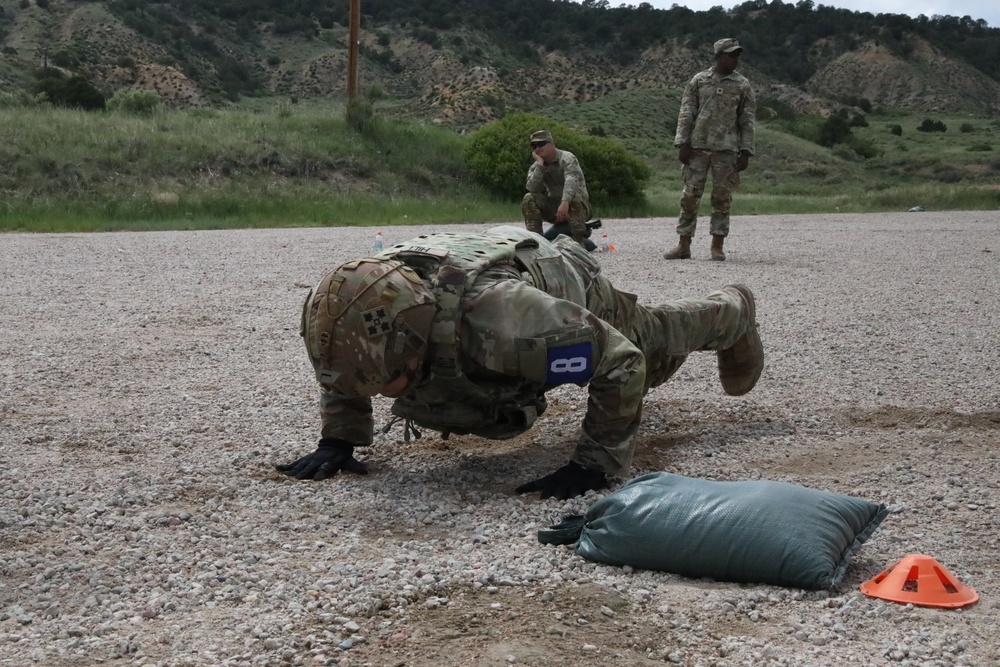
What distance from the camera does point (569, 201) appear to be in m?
12.7

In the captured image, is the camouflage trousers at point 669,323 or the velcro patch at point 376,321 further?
the camouflage trousers at point 669,323

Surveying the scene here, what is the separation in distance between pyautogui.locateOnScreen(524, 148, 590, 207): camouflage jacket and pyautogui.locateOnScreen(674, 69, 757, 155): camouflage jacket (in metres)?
1.23

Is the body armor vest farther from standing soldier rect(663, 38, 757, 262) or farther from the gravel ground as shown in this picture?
standing soldier rect(663, 38, 757, 262)

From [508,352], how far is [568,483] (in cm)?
58

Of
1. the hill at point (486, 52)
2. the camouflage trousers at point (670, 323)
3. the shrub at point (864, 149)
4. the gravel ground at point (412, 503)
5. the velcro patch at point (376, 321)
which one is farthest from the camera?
the hill at point (486, 52)

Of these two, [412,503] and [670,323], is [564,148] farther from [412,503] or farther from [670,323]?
[412,503]

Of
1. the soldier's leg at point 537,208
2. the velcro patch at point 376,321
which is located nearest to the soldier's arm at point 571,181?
the soldier's leg at point 537,208

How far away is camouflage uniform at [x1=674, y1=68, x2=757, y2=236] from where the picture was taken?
1217 cm

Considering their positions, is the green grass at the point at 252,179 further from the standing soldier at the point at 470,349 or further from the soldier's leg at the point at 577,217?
the standing soldier at the point at 470,349

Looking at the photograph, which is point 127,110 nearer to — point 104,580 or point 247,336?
point 247,336

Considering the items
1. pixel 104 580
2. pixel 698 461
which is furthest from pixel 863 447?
pixel 104 580

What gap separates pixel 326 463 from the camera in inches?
188

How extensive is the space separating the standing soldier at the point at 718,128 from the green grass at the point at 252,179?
21.2 ft

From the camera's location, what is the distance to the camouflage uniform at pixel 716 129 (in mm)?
12172
